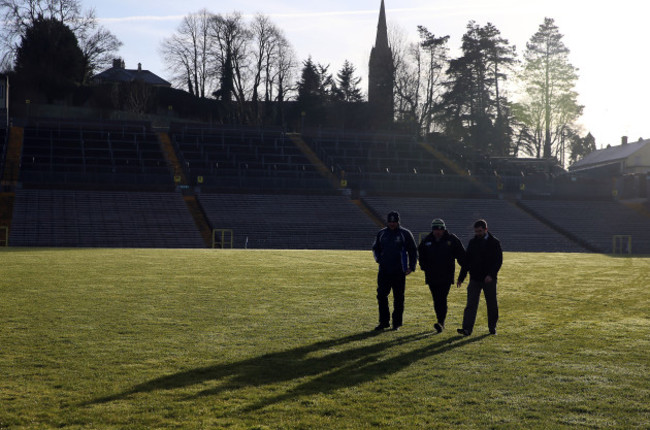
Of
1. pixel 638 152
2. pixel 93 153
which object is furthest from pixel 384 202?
pixel 638 152

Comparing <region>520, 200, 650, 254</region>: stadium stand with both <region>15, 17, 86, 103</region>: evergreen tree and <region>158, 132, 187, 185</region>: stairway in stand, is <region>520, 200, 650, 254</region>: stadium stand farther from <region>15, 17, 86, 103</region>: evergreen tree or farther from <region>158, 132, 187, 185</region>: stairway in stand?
<region>15, 17, 86, 103</region>: evergreen tree

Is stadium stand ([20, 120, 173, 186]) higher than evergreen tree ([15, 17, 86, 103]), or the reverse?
evergreen tree ([15, 17, 86, 103])

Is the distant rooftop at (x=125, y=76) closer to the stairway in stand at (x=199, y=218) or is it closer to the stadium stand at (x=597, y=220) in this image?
the stairway in stand at (x=199, y=218)

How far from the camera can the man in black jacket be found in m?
10.9

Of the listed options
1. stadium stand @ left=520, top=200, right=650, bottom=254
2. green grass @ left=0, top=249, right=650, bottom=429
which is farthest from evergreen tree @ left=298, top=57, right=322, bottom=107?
green grass @ left=0, top=249, right=650, bottom=429

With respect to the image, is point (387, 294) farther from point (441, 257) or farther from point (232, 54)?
point (232, 54)

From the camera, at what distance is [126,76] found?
90.4 meters

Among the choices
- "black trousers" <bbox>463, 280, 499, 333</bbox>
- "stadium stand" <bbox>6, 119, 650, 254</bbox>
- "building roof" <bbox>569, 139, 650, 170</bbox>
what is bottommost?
"black trousers" <bbox>463, 280, 499, 333</bbox>

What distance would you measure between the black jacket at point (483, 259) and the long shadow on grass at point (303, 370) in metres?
1.37

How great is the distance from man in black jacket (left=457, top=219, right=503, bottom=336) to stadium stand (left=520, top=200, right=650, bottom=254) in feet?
112

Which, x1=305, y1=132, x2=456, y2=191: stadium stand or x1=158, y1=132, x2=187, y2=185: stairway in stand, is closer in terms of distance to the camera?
x1=158, y1=132, x2=187, y2=185: stairway in stand

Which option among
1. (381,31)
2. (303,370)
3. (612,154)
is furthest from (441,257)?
(381,31)

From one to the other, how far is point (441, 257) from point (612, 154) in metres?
78.7

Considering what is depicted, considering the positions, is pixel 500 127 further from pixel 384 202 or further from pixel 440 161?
pixel 384 202
